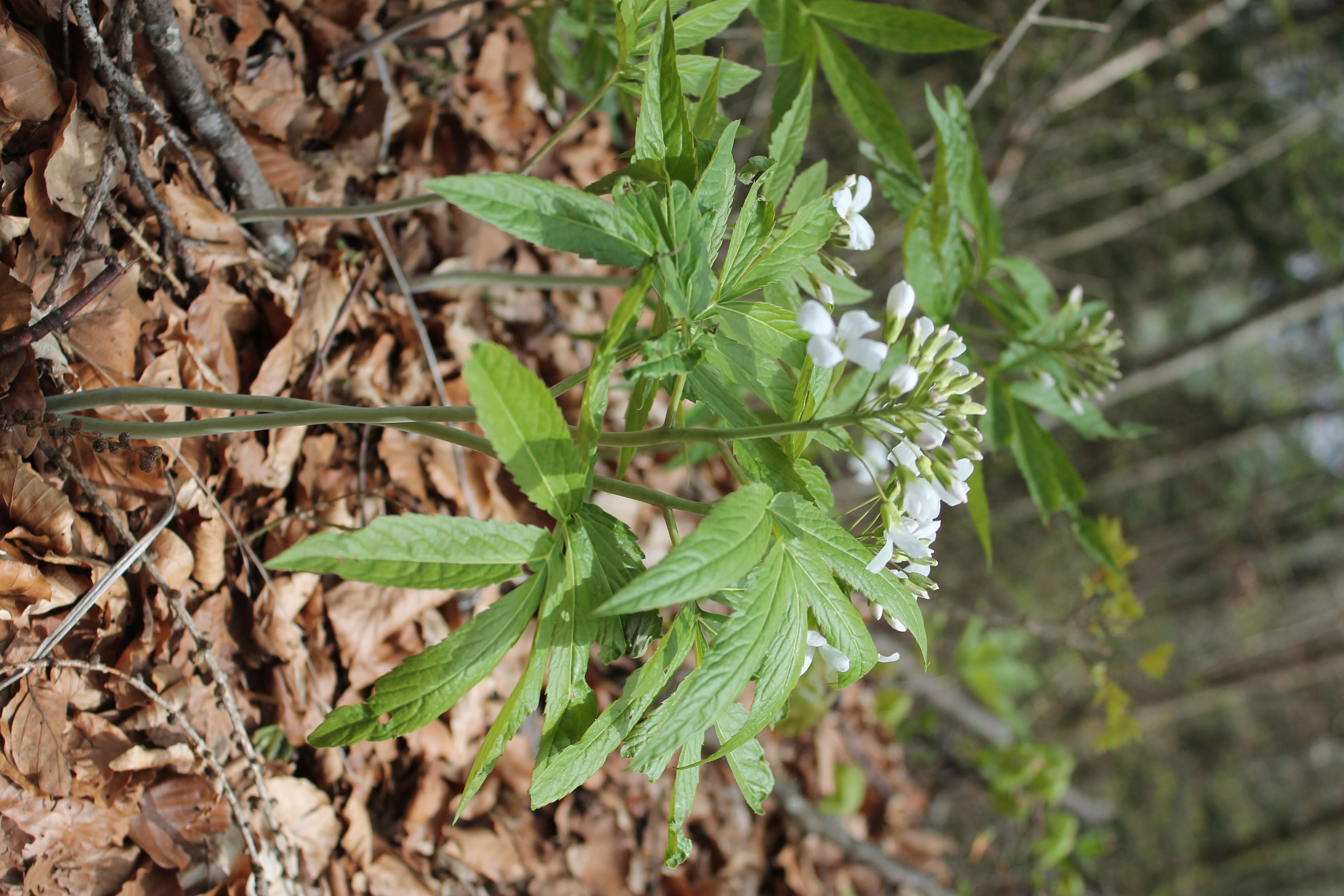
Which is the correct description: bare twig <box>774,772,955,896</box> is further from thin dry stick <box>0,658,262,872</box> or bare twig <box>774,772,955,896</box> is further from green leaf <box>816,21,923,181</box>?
green leaf <box>816,21,923,181</box>

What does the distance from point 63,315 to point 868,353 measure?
3.57ft

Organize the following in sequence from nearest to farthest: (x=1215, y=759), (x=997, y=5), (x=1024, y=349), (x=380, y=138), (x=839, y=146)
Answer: (x=1024, y=349), (x=380, y=138), (x=997, y=5), (x=839, y=146), (x=1215, y=759)

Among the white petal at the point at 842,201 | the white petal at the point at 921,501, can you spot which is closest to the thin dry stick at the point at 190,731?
the white petal at the point at 921,501

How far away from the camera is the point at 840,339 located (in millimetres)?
810

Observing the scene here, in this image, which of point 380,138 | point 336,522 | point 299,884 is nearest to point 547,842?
point 299,884

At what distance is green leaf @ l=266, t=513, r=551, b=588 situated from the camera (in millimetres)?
599

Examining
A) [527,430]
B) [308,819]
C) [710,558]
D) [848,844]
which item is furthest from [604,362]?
[848,844]

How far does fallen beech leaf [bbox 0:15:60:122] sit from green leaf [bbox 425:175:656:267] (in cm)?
82

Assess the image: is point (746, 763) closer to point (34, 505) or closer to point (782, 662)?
point (782, 662)

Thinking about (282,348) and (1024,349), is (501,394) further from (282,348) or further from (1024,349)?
(1024,349)

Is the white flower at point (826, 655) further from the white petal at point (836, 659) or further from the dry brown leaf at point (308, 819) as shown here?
the dry brown leaf at point (308, 819)

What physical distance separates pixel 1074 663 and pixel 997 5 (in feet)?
14.4

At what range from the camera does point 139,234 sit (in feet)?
3.92

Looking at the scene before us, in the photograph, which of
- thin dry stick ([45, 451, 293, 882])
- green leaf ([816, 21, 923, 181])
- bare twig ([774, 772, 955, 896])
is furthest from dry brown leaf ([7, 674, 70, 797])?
bare twig ([774, 772, 955, 896])
